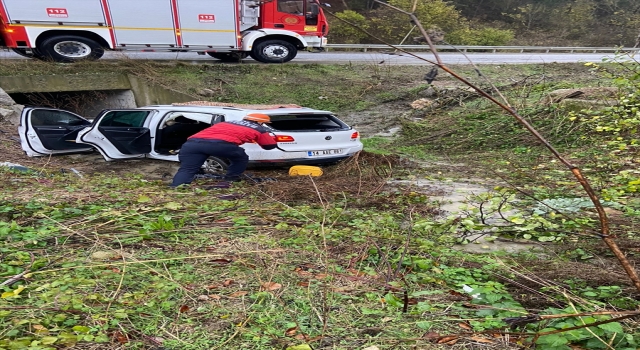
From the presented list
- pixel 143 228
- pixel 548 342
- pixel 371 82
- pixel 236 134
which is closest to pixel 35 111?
pixel 236 134

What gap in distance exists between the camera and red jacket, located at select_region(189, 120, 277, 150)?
5.49m

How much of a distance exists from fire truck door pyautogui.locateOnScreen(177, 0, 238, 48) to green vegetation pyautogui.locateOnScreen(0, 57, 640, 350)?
8537mm

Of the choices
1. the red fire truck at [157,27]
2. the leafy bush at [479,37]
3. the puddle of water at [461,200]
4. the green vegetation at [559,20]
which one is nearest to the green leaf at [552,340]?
the puddle of water at [461,200]

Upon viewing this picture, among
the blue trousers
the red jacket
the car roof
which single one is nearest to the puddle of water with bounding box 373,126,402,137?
the car roof

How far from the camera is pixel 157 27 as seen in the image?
40.5 feet

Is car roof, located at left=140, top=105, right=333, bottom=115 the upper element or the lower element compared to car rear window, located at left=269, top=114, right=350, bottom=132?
upper

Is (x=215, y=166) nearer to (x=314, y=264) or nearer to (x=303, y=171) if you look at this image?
(x=303, y=171)

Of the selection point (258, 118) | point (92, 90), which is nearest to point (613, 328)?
point (258, 118)

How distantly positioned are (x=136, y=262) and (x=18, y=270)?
2.46 feet

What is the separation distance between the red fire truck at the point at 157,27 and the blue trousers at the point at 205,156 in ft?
22.6

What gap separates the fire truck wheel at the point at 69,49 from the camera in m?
11.6

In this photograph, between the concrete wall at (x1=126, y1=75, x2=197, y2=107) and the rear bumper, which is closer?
the rear bumper

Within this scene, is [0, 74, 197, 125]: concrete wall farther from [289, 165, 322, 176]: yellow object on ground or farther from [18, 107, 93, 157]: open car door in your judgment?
[289, 165, 322, 176]: yellow object on ground

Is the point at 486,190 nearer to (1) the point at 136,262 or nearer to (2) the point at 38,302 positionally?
(1) the point at 136,262
